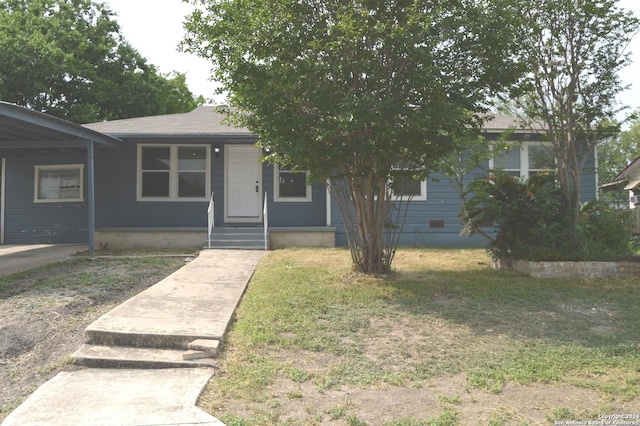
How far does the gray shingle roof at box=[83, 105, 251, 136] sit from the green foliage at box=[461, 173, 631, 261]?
18.6ft

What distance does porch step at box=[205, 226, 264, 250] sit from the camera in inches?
409

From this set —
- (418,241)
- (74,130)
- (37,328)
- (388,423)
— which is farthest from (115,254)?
(388,423)

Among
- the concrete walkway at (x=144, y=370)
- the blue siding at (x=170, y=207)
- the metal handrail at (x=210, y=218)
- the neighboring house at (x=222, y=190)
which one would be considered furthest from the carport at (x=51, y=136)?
the concrete walkway at (x=144, y=370)

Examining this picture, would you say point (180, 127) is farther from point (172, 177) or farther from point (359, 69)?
point (359, 69)

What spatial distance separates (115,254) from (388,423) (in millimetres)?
8570

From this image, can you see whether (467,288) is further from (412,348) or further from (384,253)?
(412,348)

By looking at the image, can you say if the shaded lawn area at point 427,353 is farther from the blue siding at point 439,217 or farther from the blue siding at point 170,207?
the blue siding at point 170,207

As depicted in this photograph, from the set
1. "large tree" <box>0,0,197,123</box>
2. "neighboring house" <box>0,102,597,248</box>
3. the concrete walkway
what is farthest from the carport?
"large tree" <box>0,0,197,123</box>

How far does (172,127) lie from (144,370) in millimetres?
9187

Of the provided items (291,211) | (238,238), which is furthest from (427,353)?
(291,211)

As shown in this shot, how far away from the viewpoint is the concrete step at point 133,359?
3658 millimetres

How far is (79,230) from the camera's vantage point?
12172 millimetres

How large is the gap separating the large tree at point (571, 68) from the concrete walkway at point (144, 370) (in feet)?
18.2

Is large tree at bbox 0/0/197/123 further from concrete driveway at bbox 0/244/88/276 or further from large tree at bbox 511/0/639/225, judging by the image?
large tree at bbox 511/0/639/225
